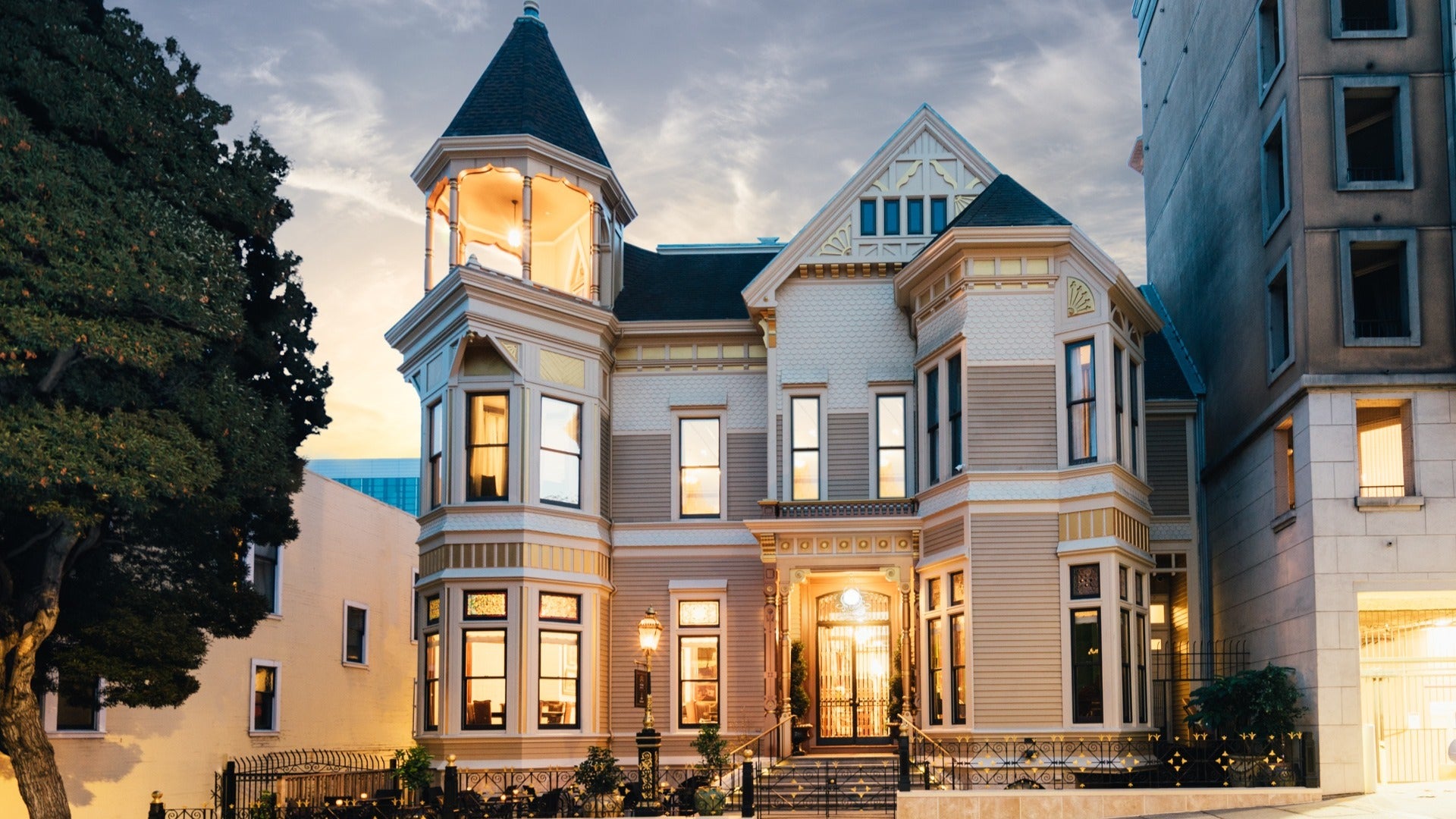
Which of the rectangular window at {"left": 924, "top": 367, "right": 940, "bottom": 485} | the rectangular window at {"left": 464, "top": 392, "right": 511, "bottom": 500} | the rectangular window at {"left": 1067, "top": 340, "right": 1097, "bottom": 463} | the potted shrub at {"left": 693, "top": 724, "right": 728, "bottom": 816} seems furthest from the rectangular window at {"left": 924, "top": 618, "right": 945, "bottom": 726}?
the rectangular window at {"left": 464, "top": 392, "right": 511, "bottom": 500}

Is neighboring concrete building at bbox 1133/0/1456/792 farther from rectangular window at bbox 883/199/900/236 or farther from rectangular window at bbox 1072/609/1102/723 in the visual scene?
rectangular window at bbox 883/199/900/236

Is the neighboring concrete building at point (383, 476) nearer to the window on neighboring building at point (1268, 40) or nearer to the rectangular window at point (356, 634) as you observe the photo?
the rectangular window at point (356, 634)

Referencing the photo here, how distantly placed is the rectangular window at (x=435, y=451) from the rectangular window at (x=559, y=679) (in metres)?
3.54

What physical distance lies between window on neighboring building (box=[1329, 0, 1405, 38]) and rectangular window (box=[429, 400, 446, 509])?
17.0 meters

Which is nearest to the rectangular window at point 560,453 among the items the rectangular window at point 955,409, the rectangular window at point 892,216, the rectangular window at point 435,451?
the rectangular window at point 435,451

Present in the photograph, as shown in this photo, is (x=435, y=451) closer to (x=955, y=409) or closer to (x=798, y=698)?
(x=798, y=698)

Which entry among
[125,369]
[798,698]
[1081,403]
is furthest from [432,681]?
[1081,403]

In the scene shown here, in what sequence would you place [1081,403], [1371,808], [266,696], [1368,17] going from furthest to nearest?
[266,696]
[1081,403]
[1368,17]
[1371,808]

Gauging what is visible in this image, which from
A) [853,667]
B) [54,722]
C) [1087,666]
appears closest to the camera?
[1087,666]

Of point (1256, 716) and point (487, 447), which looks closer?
point (1256, 716)

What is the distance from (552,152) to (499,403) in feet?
16.3

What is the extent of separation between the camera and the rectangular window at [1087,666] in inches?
983

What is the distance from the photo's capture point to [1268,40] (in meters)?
25.7

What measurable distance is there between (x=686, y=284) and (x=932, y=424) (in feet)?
22.8
